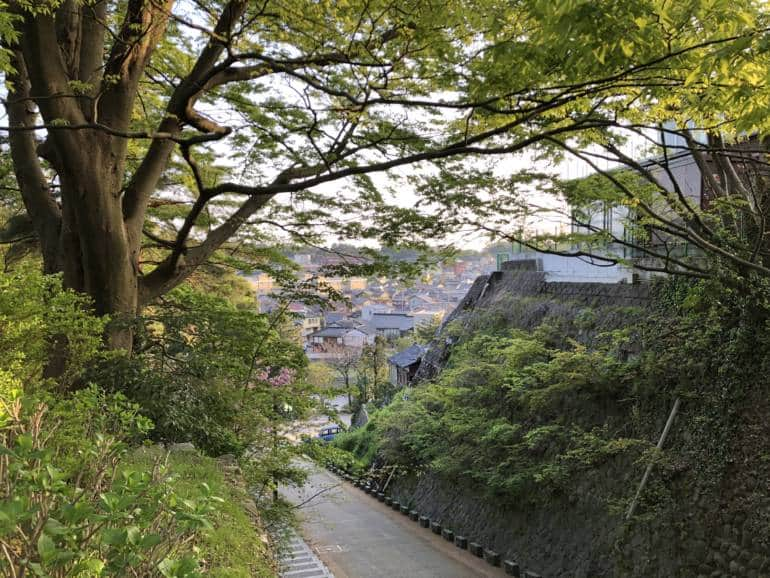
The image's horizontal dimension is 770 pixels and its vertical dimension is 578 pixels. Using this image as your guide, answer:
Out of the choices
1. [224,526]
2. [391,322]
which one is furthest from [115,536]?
[391,322]

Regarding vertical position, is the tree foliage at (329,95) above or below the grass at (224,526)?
above

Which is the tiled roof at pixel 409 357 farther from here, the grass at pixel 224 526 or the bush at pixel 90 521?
the bush at pixel 90 521

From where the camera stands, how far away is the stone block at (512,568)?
9977 mm

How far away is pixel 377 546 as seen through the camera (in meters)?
11.9

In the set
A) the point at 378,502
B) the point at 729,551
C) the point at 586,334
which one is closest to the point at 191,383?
the point at 729,551

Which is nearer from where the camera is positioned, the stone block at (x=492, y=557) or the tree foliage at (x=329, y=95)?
the tree foliage at (x=329, y=95)

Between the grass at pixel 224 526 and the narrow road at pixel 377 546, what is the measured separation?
3770 millimetres

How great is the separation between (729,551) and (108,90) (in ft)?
31.1

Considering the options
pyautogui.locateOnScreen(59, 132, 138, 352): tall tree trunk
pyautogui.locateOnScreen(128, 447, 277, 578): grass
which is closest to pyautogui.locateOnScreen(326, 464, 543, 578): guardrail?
pyautogui.locateOnScreen(128, 447, 277, 578): grass

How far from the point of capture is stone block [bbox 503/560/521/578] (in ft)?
32.7

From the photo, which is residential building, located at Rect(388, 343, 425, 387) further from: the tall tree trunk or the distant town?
the tall tree trunk

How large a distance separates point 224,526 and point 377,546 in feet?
30.2

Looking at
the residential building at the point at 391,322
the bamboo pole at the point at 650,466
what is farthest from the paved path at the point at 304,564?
the residential building at the point at 391,322

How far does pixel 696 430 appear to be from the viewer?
26.8 ft
